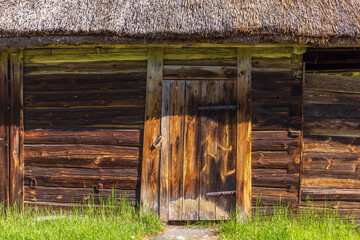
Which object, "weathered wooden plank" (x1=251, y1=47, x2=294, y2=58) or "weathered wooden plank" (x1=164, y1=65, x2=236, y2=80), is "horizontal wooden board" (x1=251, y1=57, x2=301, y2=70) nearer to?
"weathered wooden plank" (x1=251, y1=47, x2=294, y2=58)

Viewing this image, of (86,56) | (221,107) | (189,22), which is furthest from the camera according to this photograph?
(86,56)

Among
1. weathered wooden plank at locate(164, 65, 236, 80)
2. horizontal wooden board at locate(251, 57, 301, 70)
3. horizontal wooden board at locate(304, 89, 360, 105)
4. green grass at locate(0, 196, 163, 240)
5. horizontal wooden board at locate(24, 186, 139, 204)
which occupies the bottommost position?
green grass at locate(0, 196, 163, 240)

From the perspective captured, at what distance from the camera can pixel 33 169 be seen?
13.0ft

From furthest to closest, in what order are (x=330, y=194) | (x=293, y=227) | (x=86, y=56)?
(x=330, y=194) < (x=86, y=56) < (x=293, y=227)

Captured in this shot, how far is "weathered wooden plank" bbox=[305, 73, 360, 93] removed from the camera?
402cm

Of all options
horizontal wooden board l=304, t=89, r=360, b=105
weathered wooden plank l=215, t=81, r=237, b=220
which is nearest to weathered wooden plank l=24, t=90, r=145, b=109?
weathered wooden plank l=215, t=81, r=237, b=220

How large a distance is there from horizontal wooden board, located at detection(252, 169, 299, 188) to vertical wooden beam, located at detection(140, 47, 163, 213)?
123 cm

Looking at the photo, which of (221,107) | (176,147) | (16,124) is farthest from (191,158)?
(16,124)

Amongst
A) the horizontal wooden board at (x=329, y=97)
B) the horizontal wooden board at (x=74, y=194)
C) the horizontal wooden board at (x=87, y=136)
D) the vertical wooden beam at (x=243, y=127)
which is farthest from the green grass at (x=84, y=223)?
the horizontal wooden board at (x=329, y=97)

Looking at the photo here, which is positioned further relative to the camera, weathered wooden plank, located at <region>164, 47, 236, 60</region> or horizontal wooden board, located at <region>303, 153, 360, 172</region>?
horizontal wooden board, located at <region>303, 153, 360, 172</region>

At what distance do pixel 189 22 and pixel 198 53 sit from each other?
1.49 ft

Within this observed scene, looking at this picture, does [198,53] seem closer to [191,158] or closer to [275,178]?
[191,158]

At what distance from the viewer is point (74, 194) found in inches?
155

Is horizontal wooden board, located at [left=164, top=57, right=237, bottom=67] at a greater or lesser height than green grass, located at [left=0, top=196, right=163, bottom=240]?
greater
